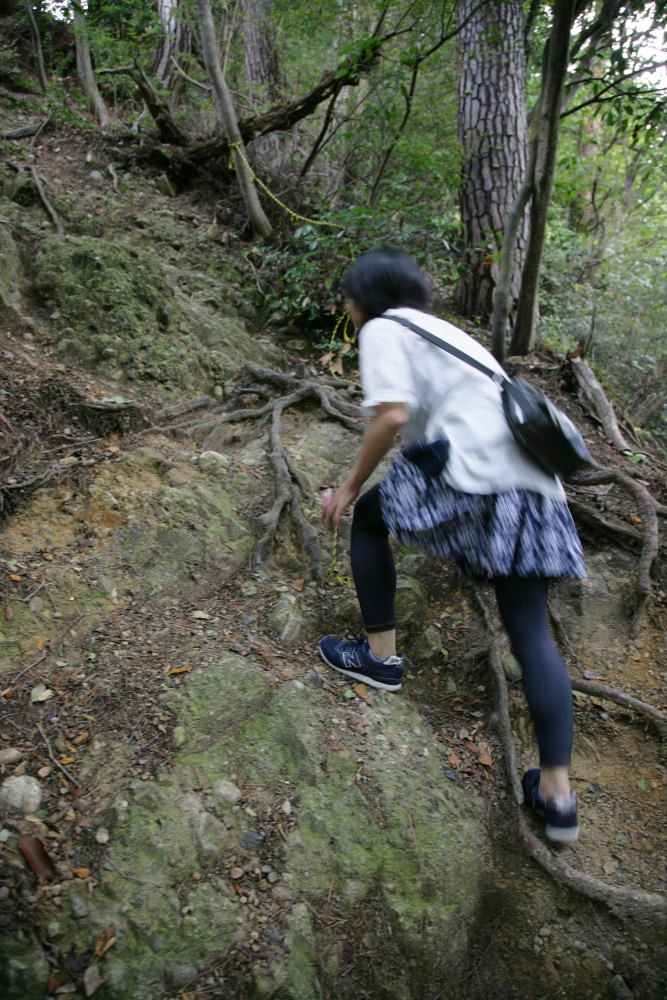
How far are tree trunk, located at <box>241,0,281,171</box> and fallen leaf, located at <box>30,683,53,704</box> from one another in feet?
22.0

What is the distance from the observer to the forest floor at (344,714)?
6.83ft

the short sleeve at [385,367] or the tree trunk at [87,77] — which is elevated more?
the tree trunk at [87,77]

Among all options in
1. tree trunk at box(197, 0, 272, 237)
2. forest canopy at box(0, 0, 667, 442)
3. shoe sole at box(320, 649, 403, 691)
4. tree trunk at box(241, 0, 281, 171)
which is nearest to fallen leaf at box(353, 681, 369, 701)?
shoe sole at box(320, 649, 403, 691)

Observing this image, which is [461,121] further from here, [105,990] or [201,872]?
[105,990]

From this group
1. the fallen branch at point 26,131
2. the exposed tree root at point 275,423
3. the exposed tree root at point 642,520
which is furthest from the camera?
the fallen branch at point 26,131

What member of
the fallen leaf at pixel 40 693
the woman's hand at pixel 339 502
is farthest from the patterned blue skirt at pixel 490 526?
the fallen leaf at pixel 40 693

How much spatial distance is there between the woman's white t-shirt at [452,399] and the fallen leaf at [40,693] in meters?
1.57

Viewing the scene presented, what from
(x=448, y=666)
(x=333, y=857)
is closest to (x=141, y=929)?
(x=333, y=857)

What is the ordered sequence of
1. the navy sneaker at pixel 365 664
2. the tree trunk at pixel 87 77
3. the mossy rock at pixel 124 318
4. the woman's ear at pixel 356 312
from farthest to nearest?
1. the tree trunk at pixel 87 77
2. the mossy rock at pixel 124 318
3. the navy sneaker at pixel 365 664
4. the woman's ear at pixel 356 312

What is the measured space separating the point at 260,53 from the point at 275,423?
20.1 ft

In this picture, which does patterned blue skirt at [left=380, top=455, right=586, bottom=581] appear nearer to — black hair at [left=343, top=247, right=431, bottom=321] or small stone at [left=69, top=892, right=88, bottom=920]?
black hair at [left=343, top=247, right=431, bottom=321]

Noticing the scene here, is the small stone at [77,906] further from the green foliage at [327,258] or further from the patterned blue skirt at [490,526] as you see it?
the green foliage at [327,258]

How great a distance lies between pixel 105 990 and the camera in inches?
65.6

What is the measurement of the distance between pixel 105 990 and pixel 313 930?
0.64 meters
